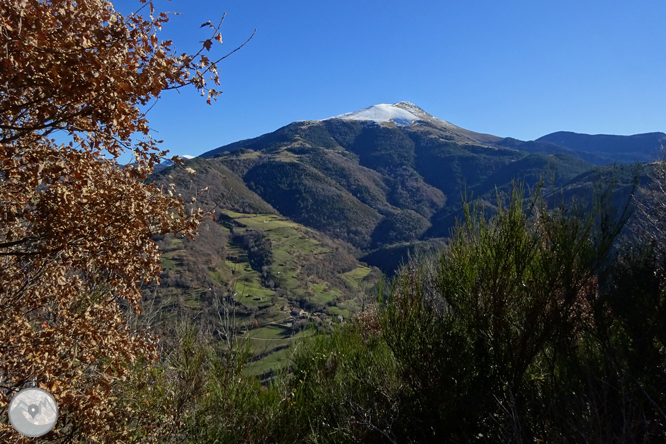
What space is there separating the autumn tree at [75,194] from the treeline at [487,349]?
0.92 metres

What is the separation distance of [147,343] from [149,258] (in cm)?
94

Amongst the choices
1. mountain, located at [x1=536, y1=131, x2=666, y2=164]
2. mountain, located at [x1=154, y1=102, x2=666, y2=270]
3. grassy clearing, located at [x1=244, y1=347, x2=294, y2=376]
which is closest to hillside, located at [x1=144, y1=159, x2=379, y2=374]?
mountain, located at [x1=154, y1=102, x2=666, y2=270]

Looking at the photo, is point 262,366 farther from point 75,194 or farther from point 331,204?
point 331,204

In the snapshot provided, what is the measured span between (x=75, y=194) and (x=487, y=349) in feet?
12.7

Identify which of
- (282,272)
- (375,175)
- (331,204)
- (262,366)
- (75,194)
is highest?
(375,175)

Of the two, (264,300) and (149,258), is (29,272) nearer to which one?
(149,258)

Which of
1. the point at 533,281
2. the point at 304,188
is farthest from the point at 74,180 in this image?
the point at 304,188

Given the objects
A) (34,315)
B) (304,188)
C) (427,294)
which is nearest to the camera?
(427,294)

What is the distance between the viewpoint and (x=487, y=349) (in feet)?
12.9

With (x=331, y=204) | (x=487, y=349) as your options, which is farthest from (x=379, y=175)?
(x=487, y=349)

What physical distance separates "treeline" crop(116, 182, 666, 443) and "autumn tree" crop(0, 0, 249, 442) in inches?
36.2

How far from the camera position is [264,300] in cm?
4931

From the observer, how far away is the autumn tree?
2.45m

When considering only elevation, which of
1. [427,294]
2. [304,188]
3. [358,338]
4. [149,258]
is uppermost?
[304,188]
